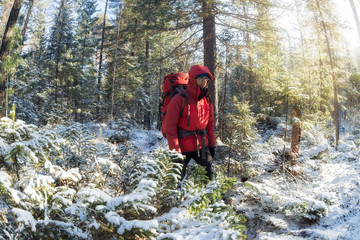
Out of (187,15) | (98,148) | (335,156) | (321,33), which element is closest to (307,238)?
(98,148)

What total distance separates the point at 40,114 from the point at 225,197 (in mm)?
21399

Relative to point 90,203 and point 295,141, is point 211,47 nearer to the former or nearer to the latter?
point 295,141

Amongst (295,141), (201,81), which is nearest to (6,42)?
(201,81)

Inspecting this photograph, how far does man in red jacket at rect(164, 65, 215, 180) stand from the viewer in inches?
133

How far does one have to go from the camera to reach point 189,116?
3430mm

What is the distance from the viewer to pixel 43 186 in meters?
2.19

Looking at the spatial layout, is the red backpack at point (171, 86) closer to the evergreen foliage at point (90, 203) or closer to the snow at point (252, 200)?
the snow at point (252, 200)

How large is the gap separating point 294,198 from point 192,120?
2438 mm

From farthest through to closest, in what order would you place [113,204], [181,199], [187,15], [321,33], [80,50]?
[80,50] < [321,33] < [187,15] < [181,199] < [113,204]

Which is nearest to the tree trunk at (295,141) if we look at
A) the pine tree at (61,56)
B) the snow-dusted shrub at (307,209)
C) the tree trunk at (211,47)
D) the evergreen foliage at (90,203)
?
the snow-dusted shrub at (307,209)

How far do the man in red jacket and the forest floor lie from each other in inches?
40.5

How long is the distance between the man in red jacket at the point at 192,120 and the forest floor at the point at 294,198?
103 centimetres

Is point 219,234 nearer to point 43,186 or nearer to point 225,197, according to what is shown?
point 43,186

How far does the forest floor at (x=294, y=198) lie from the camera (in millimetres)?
3346
